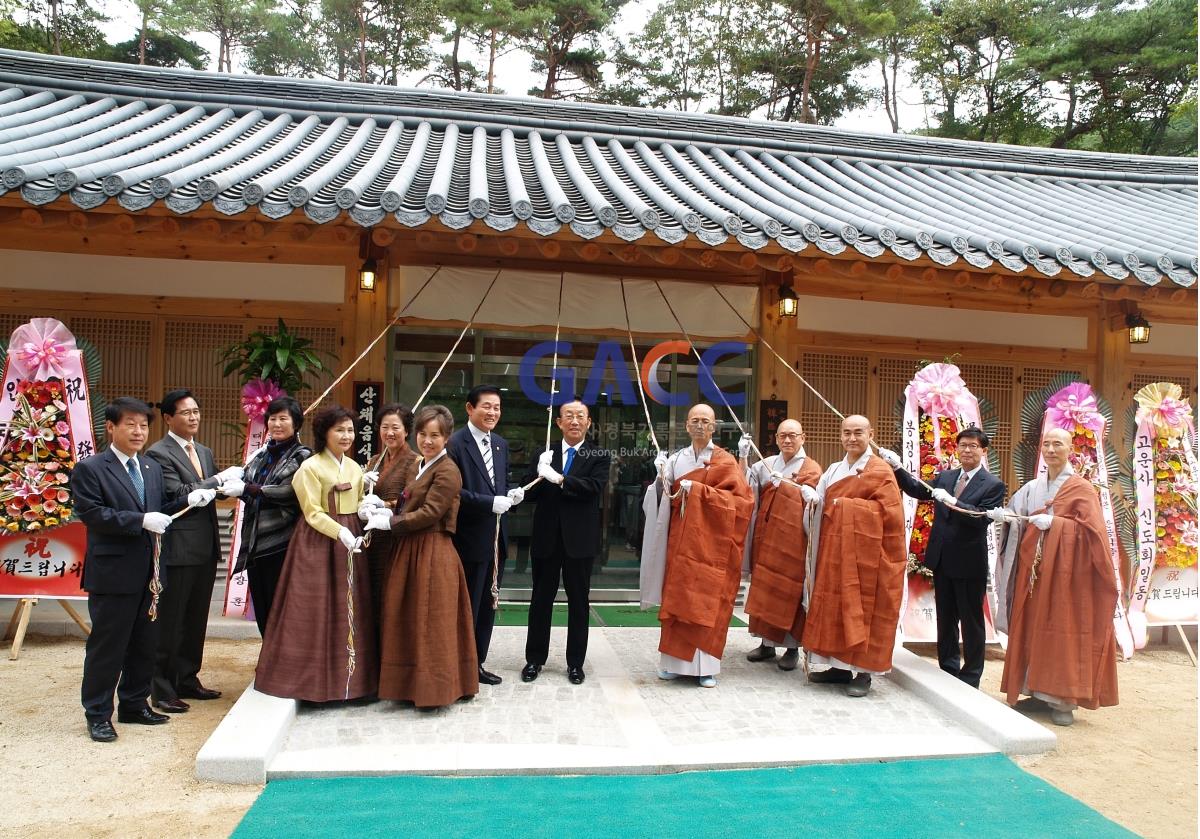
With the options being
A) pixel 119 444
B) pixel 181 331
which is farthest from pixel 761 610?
pixel 181 331

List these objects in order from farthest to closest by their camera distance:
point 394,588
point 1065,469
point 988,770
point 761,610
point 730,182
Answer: point 730,182, point 761,610, point 1065,469, point 394,588, point 988,770

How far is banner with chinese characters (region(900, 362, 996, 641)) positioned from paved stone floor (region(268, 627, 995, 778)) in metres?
1.45

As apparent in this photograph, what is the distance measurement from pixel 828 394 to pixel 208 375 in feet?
17.4

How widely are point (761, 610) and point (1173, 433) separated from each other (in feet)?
13.3

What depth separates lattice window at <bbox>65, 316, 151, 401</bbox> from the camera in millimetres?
6562

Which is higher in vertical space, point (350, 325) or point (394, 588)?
point (350, 325)

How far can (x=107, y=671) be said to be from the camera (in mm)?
4082

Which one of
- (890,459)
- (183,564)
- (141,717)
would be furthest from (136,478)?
(890,459)

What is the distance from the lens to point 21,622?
561cm

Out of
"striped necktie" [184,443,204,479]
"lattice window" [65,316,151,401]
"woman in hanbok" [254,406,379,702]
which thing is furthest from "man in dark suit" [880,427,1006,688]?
"lattice window" [65,316,151,401]

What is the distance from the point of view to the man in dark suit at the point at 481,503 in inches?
186

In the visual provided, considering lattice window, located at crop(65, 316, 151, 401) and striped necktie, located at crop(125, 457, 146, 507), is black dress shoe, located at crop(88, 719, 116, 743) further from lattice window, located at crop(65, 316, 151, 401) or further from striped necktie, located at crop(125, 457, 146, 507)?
lattice window, located at crop(65, 316, 151, 401)

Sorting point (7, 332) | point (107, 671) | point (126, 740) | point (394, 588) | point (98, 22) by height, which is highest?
point (98, 22)

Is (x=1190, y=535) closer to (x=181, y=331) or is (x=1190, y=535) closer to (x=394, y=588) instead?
(x=394, y=588)
